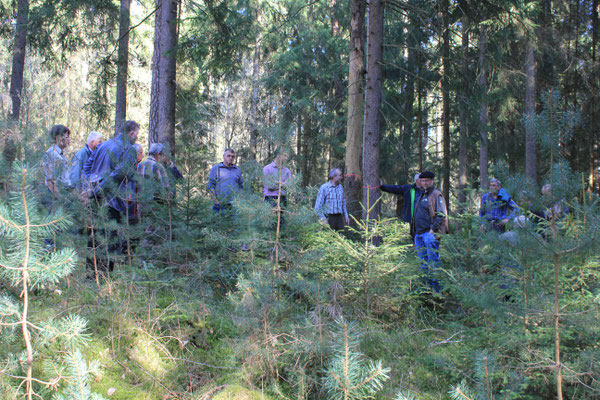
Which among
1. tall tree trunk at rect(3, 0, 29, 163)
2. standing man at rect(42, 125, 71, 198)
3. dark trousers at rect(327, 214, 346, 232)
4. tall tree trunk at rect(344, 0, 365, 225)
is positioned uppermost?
tall tree trunk at rect(3, 0, 29, 163)

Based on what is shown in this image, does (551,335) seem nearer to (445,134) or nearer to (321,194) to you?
(321,194)

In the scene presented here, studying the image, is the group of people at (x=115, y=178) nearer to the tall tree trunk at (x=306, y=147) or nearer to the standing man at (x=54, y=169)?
the standing man at (x=54, y=169)

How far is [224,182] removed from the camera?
6719mm

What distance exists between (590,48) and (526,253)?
69.4 ft

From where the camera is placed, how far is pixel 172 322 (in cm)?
382

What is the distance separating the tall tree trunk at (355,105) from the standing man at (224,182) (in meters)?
2.08

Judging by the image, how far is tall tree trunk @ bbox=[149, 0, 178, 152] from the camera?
27.2 feet

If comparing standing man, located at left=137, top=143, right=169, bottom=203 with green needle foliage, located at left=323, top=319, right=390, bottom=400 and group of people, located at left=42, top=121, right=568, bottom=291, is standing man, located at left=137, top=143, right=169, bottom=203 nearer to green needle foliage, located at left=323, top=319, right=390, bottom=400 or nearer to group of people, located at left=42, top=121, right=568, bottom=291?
group of people, located at left=42, top=121, right=568, bottom=291

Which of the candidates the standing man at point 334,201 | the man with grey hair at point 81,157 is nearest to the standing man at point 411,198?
the standing man at point 334,201

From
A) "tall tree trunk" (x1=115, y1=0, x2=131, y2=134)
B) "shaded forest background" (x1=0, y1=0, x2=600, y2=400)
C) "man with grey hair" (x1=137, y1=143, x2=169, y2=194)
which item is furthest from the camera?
"tall tree trunk" (x1=115, y1=0, x2=131, y2=134)

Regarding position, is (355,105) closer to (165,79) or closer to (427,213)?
(427,213)

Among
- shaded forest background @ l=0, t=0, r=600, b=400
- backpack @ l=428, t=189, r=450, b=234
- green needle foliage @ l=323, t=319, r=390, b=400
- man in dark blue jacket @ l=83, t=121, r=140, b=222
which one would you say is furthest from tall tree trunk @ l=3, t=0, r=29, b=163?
green needle foliage @ l=323, t=319, r=390, b=400

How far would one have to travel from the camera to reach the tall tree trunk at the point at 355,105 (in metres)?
7.62

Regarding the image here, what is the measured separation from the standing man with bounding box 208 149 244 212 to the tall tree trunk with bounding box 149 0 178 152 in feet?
6.09
